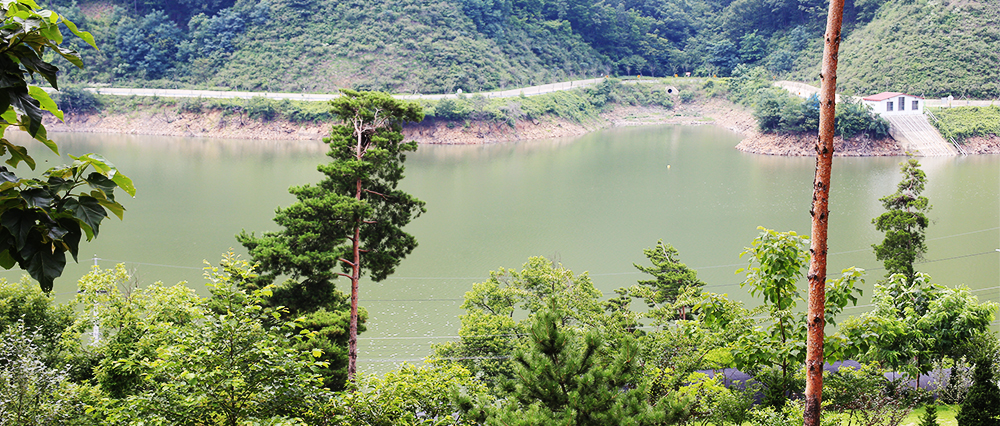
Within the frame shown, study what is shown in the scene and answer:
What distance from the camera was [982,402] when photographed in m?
7.31

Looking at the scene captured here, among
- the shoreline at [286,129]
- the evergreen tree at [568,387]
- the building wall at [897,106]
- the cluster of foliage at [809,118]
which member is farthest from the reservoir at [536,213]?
the evergreen tree at [568,387]

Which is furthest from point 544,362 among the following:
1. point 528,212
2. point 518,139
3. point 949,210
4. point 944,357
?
point 518,139

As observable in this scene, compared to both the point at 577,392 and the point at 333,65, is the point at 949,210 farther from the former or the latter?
the point at 333,65

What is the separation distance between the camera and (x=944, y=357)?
11.2m

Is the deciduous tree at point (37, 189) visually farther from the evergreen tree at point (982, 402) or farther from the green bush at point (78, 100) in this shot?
the green bush at point (78, 100)

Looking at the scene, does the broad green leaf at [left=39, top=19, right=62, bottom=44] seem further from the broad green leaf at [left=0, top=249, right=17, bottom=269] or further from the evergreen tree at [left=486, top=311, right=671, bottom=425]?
the evergreen tree at [left=486, top=311, right=671, bottom=425]

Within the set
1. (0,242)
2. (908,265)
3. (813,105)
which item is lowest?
(908,265)

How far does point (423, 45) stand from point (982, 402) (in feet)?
150

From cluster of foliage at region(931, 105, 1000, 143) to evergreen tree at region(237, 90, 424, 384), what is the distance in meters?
36.2

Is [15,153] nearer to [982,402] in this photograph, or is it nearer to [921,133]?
[982,402]

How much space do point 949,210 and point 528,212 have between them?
1492cm

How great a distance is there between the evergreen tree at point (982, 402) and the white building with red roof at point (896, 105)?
35.1 metres

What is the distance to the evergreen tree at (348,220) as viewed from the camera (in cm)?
1108

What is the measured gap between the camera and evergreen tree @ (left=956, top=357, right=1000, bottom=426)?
7242 millimetres
